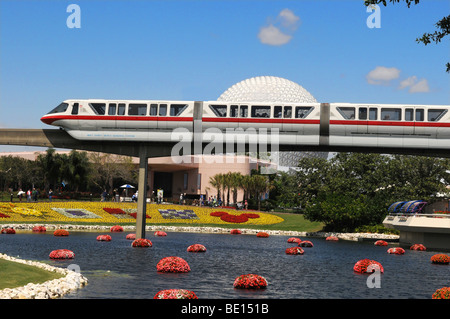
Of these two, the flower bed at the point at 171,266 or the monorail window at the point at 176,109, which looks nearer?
the flower bed at the point at 171,266

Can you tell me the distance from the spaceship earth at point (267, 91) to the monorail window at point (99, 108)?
7964 centimetres

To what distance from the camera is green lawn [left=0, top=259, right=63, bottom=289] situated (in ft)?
72.3

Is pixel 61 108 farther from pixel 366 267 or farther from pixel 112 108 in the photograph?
pixel 366 267

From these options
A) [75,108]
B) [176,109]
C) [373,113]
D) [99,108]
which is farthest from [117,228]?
[373,113]

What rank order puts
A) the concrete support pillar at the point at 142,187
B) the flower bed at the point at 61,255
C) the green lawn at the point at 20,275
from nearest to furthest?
1. the green lawn at the point at 20,275
2. the flower bed at the point at 61,255
3. the concrete support pillar at the point at 142,187

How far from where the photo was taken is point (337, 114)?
42.7 m

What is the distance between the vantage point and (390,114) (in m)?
42.8

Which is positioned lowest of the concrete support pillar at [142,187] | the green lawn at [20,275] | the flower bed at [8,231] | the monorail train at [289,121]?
the flower bed at [8,231]

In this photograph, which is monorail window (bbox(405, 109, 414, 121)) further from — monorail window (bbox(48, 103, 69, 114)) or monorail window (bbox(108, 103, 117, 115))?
monorail window (bbox(48, 103, 69, 114))

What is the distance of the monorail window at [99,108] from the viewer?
43.7 meters

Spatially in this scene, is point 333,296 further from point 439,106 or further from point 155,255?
point 439,106

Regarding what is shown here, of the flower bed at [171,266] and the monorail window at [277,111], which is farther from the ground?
the monorail window at [277,111]

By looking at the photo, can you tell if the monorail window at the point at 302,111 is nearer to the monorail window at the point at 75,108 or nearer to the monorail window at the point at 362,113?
the monorail window at the point at 362,113

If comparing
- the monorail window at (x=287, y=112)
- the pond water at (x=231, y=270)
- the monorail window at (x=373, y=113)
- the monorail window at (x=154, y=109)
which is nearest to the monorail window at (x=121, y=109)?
the monorail window at (x=154, y=109)
